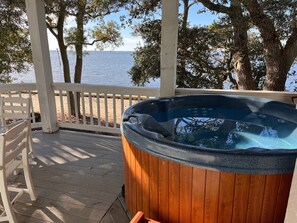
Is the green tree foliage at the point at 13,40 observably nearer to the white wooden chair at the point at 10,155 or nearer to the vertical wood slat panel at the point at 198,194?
the white wooden chair at the point at 10,155

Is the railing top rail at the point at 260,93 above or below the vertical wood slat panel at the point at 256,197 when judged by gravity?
above

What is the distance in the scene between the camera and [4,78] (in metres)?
7.79

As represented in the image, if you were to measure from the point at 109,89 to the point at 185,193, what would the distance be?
8.60 feet

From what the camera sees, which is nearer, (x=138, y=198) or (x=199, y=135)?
(x=138, y=198)

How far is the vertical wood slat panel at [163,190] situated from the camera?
1.71m

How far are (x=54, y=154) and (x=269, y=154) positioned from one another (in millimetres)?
2926

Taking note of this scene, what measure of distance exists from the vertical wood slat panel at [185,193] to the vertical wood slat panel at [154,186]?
20cm

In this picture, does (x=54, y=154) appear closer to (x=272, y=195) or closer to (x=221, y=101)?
(x=221, y=101)

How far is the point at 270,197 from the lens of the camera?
1553mm

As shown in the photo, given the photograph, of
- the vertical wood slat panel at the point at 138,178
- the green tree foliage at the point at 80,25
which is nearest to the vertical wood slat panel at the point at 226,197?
the vertical wood slat panel at the point at 138,178

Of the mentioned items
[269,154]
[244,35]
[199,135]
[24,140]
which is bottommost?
[199,135]

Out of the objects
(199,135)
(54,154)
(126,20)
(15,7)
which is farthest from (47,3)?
(199,135)

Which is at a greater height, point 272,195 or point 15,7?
point 15,7

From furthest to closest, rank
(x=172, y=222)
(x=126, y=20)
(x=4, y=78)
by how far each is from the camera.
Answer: (x=4, y=78) → (x=126, y=20) → (x=172, y=222)
